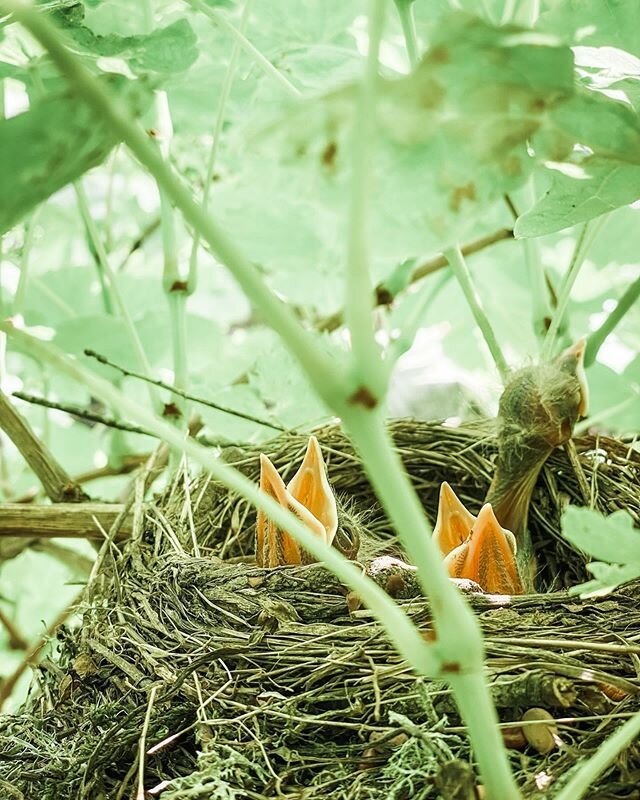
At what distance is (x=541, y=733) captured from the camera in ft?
2.10

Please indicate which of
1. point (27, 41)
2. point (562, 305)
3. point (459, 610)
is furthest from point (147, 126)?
point (459, 610)

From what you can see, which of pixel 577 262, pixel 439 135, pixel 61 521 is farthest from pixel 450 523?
pixel 439 135

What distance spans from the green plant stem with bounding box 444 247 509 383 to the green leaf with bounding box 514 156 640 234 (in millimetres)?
233

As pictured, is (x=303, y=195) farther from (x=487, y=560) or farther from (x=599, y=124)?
(x=487, y=560)

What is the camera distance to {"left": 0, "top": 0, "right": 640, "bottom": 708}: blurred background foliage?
19.7 inches

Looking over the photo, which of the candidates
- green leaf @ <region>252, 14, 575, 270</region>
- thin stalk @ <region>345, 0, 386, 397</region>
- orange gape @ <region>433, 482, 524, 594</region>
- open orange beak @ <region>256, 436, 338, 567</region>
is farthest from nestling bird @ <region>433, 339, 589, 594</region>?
thin stalk @ <region>345, 0, 386, 397</region>

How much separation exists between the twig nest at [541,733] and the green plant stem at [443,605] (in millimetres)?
203

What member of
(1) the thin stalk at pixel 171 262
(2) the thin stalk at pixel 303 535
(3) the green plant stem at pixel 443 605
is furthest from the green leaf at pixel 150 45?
(3) the green plant stem at pixel 443 605

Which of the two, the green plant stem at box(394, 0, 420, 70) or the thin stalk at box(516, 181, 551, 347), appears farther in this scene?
the thin stalk at box(516, 181, 551, 347)

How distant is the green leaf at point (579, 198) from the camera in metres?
0.77

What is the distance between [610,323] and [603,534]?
23.6 inches

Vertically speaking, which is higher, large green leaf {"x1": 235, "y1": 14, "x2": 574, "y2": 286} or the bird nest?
large green leaf {"x1": 235, "y1": 14, "x2": 574, "y2": 286}

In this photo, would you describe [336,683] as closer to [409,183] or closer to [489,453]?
[409,183]

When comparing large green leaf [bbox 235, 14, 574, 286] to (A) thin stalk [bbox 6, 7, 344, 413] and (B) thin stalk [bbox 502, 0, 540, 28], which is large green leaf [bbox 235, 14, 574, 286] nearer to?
(A) thin stalk [bbox 6, 7, 344, 413]
